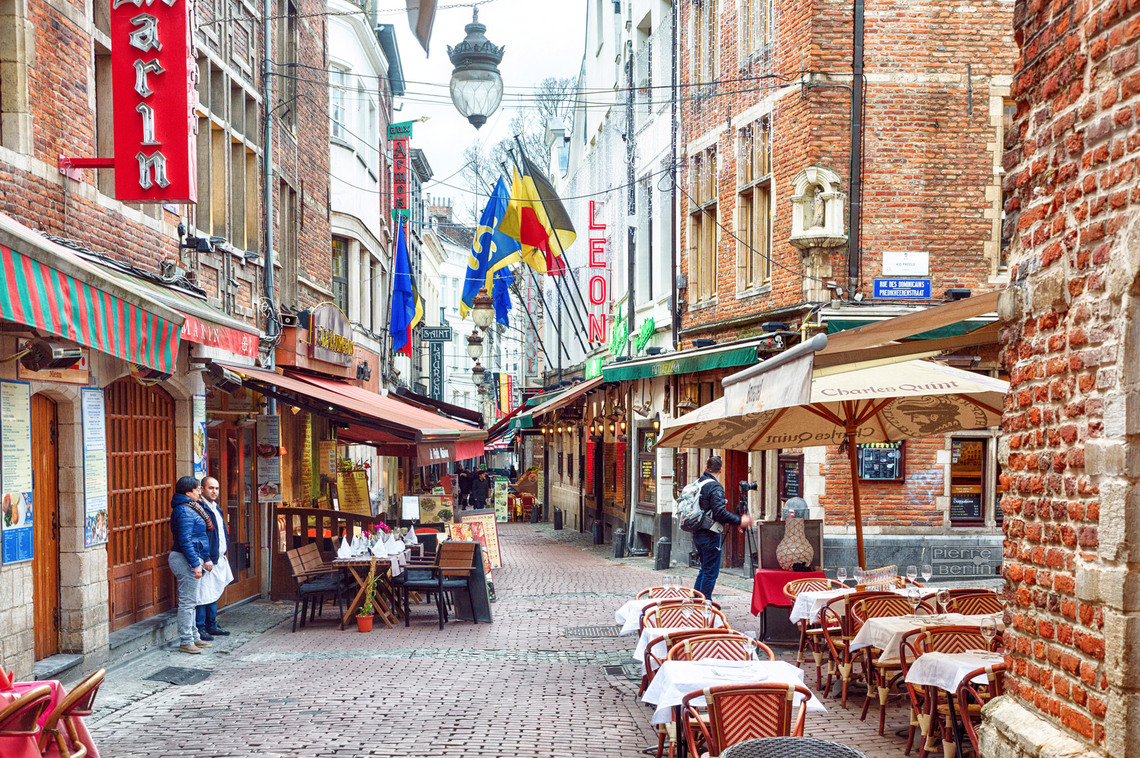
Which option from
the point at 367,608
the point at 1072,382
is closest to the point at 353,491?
the point at 367,608

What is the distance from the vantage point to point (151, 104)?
8.51m

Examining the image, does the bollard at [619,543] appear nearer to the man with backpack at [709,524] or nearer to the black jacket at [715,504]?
the man with backpack at [709,524]

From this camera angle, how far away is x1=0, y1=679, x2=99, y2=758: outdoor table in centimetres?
482

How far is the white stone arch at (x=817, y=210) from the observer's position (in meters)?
14.2

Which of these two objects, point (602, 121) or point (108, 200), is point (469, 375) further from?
point (108, 200)

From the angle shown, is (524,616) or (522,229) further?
(522,229)

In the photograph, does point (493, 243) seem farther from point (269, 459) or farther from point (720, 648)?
point (720, 648)

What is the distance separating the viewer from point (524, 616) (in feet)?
40.9

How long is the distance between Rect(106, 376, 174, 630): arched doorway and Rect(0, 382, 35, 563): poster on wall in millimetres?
1843

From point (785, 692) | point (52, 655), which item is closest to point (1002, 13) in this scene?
point (785, 692)

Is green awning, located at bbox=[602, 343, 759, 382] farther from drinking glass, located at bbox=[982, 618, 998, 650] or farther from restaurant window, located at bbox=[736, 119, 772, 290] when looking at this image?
drinking glass, located at bbox=[982, 618, 998, 650]

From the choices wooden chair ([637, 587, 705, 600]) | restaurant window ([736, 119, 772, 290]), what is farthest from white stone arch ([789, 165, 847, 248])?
wooden chair ([637, 587, 705, 600])

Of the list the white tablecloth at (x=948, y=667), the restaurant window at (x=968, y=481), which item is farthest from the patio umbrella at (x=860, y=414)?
the restaurant window at (x=968, y=481)

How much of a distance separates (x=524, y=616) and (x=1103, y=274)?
31.9ft
